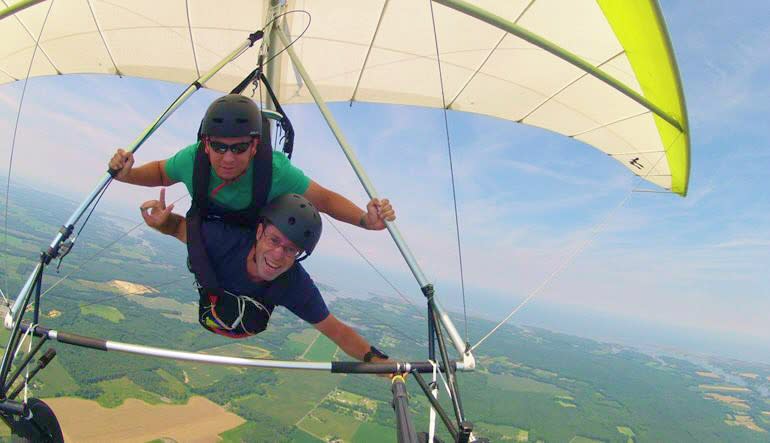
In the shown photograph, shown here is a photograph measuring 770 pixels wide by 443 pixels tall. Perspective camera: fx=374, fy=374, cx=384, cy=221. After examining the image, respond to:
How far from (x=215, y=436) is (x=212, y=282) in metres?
31.1

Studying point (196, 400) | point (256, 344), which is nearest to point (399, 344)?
point (256, 344)

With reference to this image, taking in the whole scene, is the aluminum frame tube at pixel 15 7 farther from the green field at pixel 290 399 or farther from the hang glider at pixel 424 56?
the green field at pixel 290 399

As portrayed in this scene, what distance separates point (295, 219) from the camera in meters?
2.23

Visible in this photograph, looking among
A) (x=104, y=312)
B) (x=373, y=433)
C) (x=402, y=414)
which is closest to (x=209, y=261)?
(x=402, y=414)

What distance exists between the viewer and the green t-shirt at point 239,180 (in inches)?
94.3

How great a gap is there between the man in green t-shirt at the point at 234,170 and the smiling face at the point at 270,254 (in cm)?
28

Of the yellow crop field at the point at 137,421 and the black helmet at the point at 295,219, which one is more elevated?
the black helmet at the point at 295,219

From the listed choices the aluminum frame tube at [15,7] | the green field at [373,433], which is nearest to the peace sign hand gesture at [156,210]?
the aluminum frame tube at [15,7]

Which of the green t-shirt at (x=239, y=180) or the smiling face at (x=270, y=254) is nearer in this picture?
the smiling face at (x=270, y=254)

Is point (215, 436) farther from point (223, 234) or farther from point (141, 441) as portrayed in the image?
point (223, 234)

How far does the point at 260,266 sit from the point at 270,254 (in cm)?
13

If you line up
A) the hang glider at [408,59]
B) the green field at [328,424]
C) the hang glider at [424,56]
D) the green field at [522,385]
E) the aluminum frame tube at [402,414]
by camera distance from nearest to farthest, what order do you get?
the aluminum frame tube at [402,414] < the hang glider at [408,59] < the hang glider at [424,56] < the green field at [328,424] < the green field at [522,385]

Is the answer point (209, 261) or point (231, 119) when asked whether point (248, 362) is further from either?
point (231, 119)

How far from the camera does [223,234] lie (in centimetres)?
243
